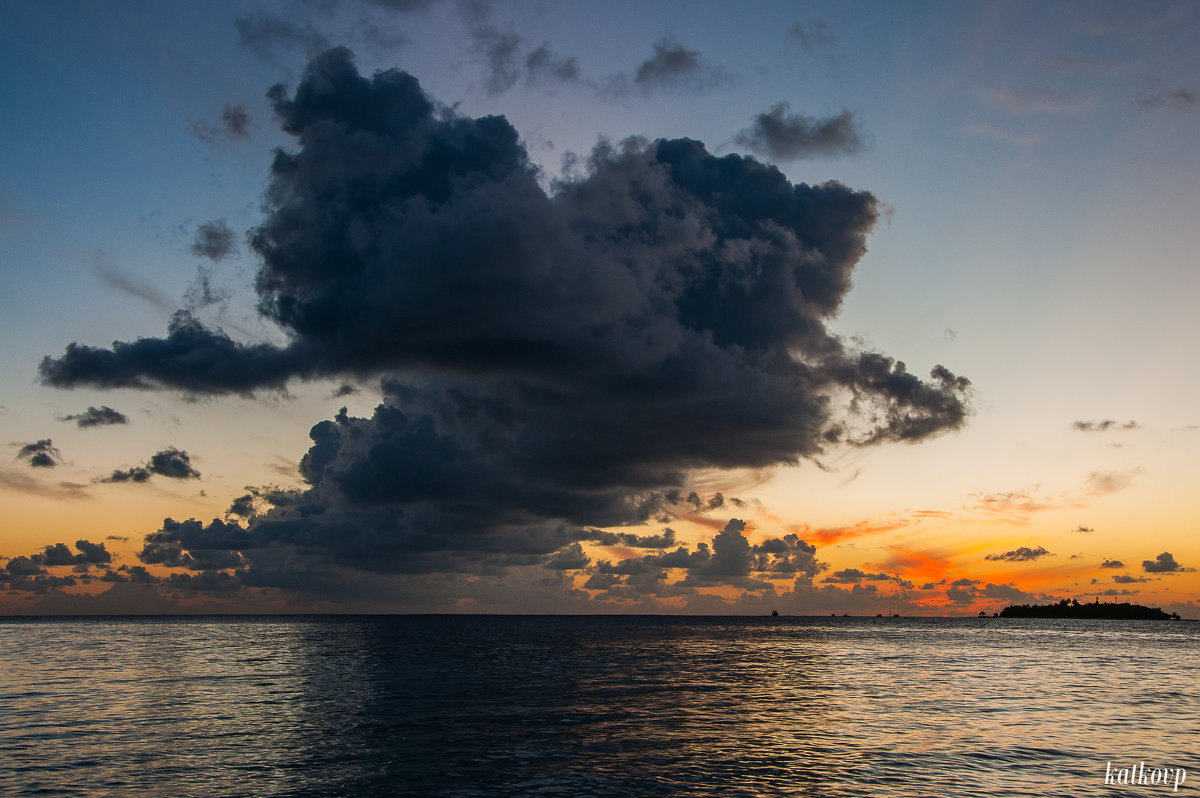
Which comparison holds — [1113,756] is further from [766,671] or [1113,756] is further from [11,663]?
[11,663]

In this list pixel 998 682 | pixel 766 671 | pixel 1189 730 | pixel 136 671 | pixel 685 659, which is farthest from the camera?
pixel 685 659

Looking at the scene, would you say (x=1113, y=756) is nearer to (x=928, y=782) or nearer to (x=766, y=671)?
→ (x=928, y=782)

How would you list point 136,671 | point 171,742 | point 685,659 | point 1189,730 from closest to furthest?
point 171,742, point 1189,730, point 136,671, point 685,659

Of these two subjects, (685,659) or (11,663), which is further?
(685,659)

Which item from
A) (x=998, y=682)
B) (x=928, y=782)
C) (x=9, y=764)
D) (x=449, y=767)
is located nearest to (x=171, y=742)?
(x=9, y=764)

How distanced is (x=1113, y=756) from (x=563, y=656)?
85576mm

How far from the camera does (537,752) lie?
131 feet

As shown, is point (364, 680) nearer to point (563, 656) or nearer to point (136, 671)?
point (136, 671)

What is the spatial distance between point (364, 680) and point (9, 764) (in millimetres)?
43807

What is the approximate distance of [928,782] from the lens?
3362cm

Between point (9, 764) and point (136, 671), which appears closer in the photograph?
point (9, 764)

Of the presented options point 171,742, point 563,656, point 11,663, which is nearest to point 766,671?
point 563,656

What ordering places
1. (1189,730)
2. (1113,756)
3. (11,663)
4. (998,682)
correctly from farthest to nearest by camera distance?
(11,663) < (998,682) < (1189,730) < (1113,756)

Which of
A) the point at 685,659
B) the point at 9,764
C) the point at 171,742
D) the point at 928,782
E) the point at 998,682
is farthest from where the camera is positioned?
the point at 685,659
